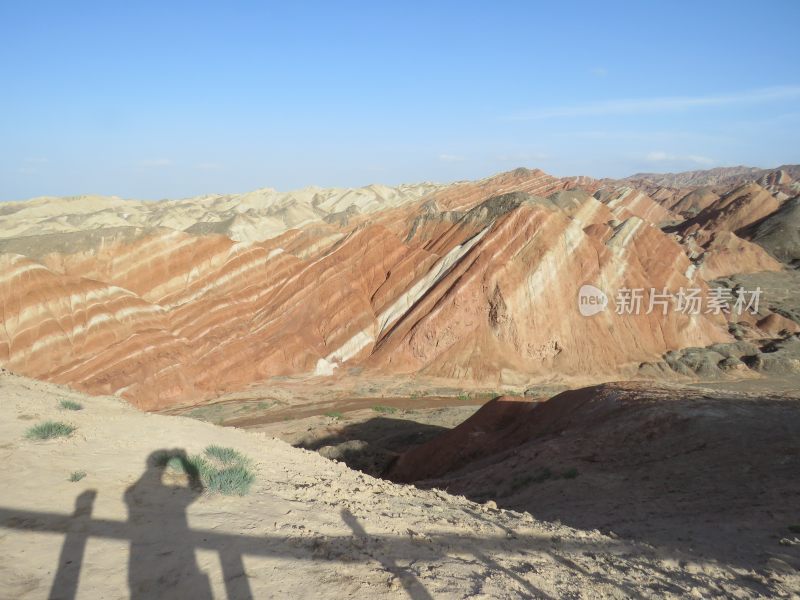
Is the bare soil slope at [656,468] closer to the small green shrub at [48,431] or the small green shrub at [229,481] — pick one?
the small green shrub at [229,481]

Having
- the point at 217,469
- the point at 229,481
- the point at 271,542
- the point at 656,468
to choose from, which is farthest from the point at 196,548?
the point at 656,468

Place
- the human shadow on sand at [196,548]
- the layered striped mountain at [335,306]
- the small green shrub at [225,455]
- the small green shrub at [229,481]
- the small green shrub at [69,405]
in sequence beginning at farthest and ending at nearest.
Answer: the layered striped mountain at [335,306]
the small green shrub at [69,405]
the small green shrub at [225,455]
the small green shrub at [229,481]
the human shadow on sand at [196,548]

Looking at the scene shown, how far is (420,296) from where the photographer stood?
3206 cm

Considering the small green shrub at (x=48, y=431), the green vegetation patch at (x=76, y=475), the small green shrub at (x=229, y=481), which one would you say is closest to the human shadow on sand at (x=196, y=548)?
the small green shrub at (x=229, y=481)

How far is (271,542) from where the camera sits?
4.75 m

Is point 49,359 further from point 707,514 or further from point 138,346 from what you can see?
point 707,514

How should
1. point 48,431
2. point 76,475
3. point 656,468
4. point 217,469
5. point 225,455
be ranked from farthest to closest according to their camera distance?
point 656,468 → point 225,455 → point 48,431 → point 217,469 → point 76,475

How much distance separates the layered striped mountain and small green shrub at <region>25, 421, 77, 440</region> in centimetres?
1910

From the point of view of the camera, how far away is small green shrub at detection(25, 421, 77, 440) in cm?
654

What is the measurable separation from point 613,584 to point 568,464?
6.21 metres

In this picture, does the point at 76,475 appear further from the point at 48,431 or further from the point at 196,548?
the point at 196,548

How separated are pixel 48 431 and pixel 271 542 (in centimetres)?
390

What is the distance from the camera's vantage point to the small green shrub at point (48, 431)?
6.54 meters

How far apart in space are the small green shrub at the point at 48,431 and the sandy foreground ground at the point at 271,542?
0.15m
